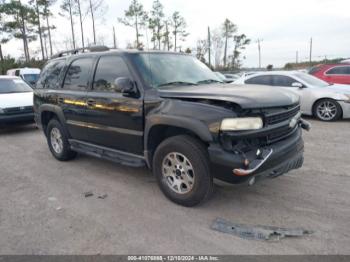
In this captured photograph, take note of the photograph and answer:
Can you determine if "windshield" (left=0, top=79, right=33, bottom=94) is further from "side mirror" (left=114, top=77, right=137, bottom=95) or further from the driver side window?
the driver side window

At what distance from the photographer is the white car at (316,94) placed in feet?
27.2

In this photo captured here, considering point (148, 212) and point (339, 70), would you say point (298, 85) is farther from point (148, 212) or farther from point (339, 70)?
point (148, 212)

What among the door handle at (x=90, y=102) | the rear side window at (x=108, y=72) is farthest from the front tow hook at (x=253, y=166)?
the door handle at (x=90, y=102)

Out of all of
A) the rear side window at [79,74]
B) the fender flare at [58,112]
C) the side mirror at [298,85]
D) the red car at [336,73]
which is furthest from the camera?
the red car at [336,73]

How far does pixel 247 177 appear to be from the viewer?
3.06 metres

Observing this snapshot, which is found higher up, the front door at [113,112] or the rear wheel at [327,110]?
the front door at [113,112]

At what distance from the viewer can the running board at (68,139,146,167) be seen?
4.08 meters

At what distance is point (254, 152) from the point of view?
10.1 feet

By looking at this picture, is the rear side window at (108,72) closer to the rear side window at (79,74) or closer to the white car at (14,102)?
the rear side window at (79,74)

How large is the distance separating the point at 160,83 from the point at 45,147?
14.0 ft

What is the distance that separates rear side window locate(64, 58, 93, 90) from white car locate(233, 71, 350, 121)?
17.0 feet

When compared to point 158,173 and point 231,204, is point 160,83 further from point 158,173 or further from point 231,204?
point 231,204

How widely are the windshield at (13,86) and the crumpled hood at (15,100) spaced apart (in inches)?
17.5

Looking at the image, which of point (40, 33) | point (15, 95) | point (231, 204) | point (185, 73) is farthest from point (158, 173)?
point (40, 33)
